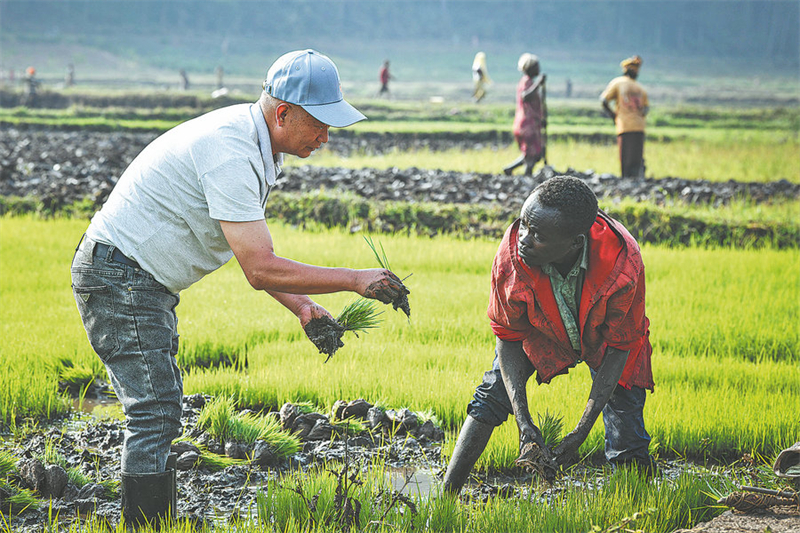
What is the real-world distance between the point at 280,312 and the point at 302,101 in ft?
11.5

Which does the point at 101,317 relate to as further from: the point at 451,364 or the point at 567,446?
the point at 451,364

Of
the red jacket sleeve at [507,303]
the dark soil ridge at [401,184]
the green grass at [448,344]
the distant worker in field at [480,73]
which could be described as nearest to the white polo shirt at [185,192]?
the red jacket sleeve at [507,303]

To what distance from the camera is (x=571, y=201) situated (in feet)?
8.06

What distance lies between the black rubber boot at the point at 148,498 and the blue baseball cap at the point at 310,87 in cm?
131

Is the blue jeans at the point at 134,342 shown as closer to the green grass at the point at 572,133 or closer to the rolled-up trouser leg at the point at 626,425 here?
the rolled-up trouser leg at the point at 626,425

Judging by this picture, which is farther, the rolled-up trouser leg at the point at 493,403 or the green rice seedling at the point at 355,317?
the green rice seedling at the point at 355,317

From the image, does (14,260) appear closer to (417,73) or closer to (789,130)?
(789,130)

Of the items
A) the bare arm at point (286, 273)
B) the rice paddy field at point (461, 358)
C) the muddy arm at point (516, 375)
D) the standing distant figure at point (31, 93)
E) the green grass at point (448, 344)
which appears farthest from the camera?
the standing distant figure at point (31, 93)

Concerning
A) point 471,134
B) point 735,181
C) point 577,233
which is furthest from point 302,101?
point 471,134

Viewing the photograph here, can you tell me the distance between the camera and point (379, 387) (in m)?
4.28

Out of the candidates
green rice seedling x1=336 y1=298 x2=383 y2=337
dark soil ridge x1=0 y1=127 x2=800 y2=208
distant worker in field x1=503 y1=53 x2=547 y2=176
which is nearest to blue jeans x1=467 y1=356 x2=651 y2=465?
green rice seedling x1=336 y1=298 x2=383 y2=337

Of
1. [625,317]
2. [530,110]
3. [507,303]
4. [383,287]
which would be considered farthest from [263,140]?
[530,110]

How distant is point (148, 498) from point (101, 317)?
0.62 m

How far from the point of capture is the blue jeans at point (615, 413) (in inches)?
115
